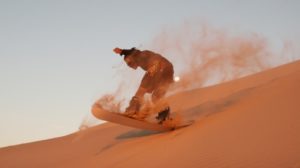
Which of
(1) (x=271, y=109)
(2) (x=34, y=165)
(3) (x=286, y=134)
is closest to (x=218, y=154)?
(3) (x=286, y=134)

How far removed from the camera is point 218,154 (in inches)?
207

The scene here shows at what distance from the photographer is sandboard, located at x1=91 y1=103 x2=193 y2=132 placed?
8.07m

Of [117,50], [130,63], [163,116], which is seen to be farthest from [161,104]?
[117,50]

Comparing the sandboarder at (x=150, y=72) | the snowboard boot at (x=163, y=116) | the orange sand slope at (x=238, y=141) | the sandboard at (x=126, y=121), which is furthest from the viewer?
the sandboarder at (x=150, y=72)

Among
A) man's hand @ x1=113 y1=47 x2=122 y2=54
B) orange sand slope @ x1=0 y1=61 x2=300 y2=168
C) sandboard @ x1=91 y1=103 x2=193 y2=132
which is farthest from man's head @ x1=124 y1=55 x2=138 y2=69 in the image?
orange sand slope @ x1=0 y1=61 x2=300 y2=168

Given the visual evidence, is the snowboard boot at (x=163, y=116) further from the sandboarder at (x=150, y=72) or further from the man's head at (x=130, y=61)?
the man's head at (x=130, y=61)

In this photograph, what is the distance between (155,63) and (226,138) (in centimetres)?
322

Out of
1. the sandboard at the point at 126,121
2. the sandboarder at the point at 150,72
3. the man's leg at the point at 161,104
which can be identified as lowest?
the sandboard at the point at 126,121

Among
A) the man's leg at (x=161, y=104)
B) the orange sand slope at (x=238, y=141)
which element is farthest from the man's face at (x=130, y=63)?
the orange sand slope at (x=238, y=141)

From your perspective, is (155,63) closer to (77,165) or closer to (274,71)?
(77,165)

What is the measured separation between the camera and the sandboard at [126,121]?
8070mm

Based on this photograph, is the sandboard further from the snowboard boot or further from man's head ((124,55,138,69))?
man's head ((124,55,138,69))

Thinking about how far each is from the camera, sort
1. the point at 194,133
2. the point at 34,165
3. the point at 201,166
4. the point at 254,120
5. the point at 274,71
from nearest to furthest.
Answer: the point at 201,166
the point at 254,120
the point at 194,133
the point at 34,165
the point at 274,71

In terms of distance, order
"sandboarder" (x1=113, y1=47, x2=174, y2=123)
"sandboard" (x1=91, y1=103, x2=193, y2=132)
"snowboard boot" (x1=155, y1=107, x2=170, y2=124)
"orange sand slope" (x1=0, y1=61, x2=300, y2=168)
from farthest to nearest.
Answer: "sandboarder" (x1=113, y1=47, x2=174, y2=123)
"snowboard boot" (x1=155, y1=107, x2=170, y2=124)
"sandboard" (x1=91, y1=103, x2=193, y2=132)
"orange sand slope" (x1=0, y1=61, x2=300, y2=168)
